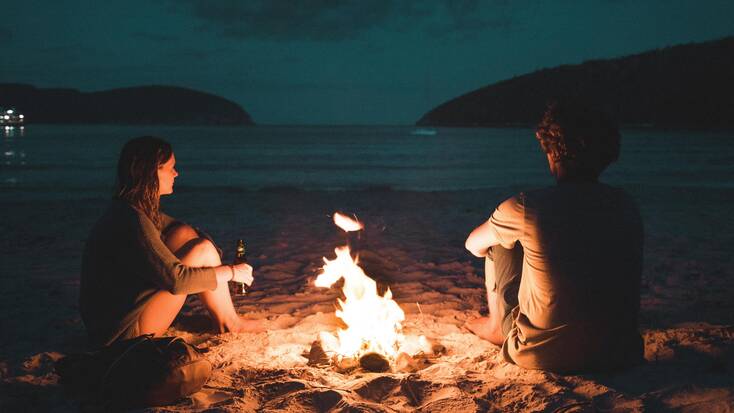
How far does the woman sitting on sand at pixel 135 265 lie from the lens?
11.2 feet

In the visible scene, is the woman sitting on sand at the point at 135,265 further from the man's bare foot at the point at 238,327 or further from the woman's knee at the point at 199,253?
the man's bare foot at the point at 238,327

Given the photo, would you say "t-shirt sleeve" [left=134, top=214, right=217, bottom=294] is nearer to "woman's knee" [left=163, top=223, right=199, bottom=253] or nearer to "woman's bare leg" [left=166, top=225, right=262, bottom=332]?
"woman's bare leg" [left=166, top=225, right=262, bottom=332]

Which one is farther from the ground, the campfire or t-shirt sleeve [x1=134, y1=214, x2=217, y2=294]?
t-shirt sleeve [x1=134, y1=214, x2=217, y2=294]

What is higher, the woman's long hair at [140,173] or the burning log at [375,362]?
the woman's long hair at [140,173]

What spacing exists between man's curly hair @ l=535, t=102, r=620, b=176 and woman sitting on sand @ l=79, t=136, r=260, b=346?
8.06ft

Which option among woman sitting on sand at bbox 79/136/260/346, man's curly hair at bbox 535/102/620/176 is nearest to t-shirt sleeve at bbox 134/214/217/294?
woman sitting on sand at bbox 79/136/260/346

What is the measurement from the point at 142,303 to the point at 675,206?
12.2 m

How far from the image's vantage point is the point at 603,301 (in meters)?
3.06

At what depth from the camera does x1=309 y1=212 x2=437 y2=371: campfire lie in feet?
13.0

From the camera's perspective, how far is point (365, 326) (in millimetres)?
4121

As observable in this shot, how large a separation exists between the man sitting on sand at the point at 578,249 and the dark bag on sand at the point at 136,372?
82.6 inches

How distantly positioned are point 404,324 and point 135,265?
8.02 ft

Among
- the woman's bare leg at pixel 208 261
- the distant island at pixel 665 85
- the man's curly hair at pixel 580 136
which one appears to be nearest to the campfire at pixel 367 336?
the woman's bare leg at pixel 208 261

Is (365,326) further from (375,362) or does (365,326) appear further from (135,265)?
(135,265)
